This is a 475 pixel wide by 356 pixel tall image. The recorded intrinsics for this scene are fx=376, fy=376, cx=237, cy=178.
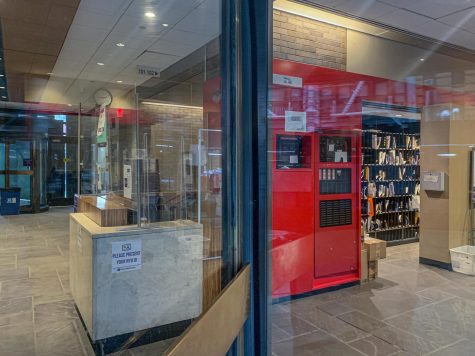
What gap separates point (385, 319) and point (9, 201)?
35.0 feet

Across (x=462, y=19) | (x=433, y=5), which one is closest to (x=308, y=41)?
(x=433, y=5)

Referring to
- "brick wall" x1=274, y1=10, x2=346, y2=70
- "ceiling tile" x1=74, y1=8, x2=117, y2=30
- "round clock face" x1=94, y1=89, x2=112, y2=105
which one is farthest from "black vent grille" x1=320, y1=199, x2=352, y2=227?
"round clock face" x1=94, y1=89, x2=112, y2=105

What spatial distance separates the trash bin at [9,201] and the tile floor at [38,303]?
3243 millimetres

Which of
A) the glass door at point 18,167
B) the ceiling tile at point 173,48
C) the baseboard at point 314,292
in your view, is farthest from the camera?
the glass door at point 18,167

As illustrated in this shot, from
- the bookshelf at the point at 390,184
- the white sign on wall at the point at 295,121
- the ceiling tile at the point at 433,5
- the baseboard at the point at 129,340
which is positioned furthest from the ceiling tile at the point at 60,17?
the bookshelf at the point at 390,184

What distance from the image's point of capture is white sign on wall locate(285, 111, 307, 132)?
4.27 metres

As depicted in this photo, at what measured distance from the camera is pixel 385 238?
7.12m

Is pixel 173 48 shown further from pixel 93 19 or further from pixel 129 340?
pixel 129 340

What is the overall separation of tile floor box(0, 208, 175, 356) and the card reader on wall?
15.6 feet

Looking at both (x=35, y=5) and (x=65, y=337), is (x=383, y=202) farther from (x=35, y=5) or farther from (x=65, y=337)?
(x=35, y=5)

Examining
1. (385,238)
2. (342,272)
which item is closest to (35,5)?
(342,272)

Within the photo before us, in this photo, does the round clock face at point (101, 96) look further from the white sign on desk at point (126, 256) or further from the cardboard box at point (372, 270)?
the cardboard box at point (372, 270)

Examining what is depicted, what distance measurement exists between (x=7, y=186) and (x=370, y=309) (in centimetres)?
1078

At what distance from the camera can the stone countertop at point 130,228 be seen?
2.97 meters
